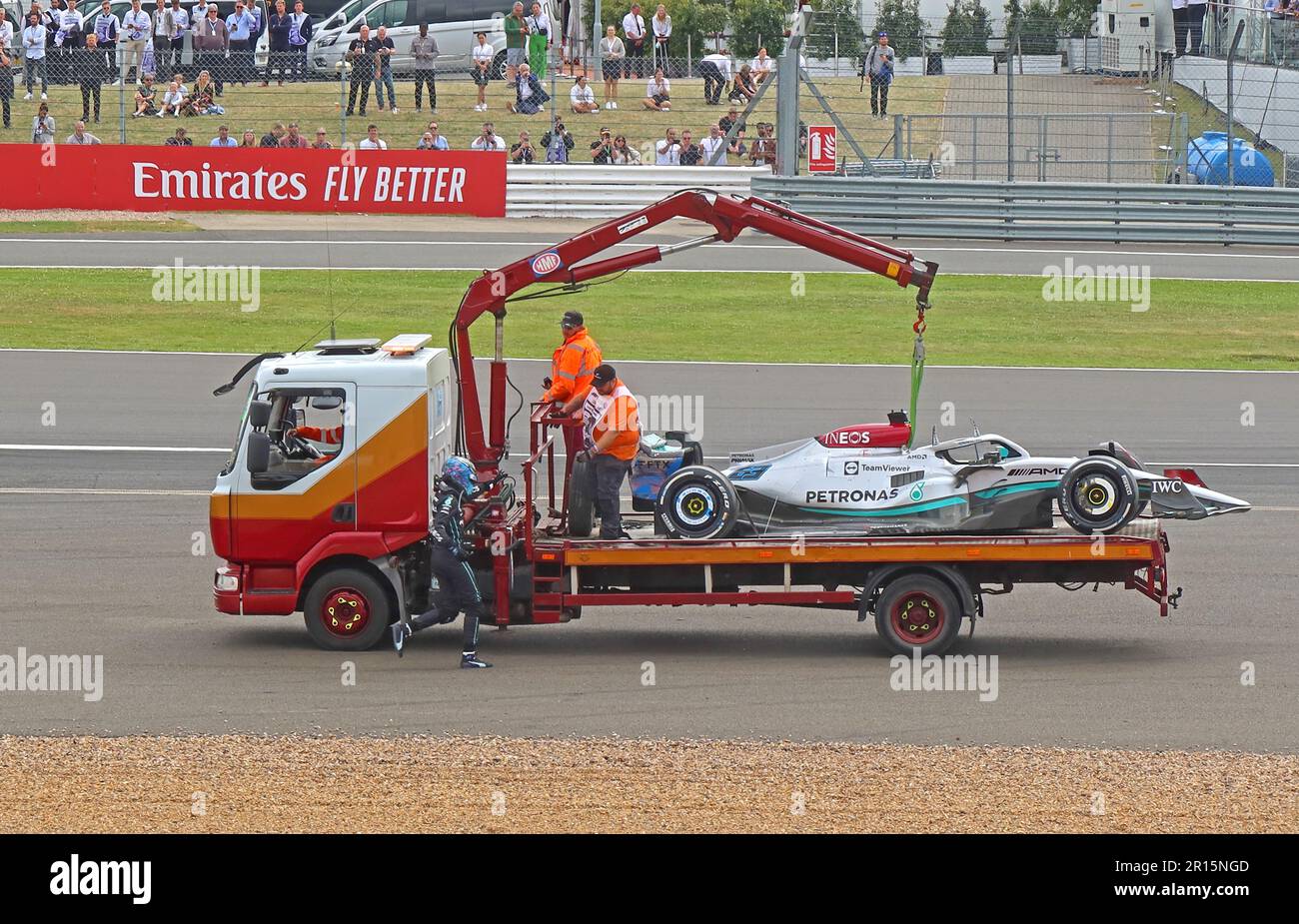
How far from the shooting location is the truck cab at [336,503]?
11.6 meters

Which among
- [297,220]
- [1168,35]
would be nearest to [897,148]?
[1168,35]

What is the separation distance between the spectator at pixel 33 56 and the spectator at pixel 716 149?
12.7 m

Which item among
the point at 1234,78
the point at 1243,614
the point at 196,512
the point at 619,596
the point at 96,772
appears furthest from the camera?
the point at 1234,78

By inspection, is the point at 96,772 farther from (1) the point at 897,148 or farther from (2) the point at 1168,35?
(2) the point at 1168,35

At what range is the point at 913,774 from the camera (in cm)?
906

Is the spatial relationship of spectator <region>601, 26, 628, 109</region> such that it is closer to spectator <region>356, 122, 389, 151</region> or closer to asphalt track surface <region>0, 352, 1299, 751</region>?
spectator <region>356, 122, 389, 151</region>

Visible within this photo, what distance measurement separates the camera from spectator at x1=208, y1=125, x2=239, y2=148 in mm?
31547

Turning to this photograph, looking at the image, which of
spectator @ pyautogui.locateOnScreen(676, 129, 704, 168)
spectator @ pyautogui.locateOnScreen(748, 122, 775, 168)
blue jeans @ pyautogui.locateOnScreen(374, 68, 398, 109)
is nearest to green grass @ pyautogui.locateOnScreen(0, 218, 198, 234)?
blue jeans @ pyautogui.locateOnScreen(374, 68, 398, 109)

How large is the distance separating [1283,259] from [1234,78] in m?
4.64

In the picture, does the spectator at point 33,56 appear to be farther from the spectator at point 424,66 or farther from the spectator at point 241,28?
the spectator at point 424,66

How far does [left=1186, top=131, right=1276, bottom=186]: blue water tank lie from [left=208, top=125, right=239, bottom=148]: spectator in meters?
17.8

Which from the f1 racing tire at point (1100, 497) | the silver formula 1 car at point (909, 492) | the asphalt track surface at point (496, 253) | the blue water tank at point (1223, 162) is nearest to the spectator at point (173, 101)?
the asphalt track surface at point (496, 253)

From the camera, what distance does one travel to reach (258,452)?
11445mm

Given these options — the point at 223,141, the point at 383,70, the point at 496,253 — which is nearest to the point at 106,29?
the point at 223,141
